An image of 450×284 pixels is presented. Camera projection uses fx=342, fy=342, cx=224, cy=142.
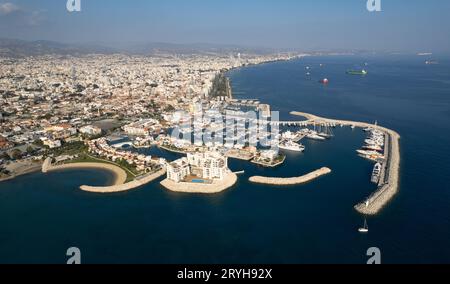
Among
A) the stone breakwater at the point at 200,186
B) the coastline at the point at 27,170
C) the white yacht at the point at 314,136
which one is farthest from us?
the white yacht at the point at 314,136

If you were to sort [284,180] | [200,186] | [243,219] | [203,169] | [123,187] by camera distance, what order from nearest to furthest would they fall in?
[243,219] < [123,187] < [200,186] < [284,180] < [203,169]

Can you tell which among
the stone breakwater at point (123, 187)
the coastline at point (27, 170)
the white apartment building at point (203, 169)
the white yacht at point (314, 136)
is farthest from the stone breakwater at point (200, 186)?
the white yacht at point (314, 136)

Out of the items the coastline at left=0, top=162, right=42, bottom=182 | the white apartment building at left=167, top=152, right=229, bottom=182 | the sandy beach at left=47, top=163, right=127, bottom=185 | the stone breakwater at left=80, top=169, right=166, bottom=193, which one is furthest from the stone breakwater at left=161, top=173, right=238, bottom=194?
the coastline at left=0, top=162, right=42, bottom=182

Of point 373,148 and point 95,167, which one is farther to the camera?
point 373,148

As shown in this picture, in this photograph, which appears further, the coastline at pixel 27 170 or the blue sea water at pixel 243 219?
the coastline at pixel 27 170

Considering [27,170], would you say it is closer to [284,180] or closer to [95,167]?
[95,167]

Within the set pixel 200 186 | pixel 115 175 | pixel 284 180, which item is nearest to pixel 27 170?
pixel 115 175

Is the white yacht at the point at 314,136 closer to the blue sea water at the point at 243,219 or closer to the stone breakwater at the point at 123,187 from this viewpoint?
the blue sea water at the point at 243,219

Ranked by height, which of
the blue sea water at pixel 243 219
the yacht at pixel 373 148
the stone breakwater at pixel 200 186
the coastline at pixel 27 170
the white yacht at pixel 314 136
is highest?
the white yacht at pixel 314 136

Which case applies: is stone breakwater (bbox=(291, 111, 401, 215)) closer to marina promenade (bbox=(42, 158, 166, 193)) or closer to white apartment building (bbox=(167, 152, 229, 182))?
white apartment building (bbox=(167, 152, 229, 182))
